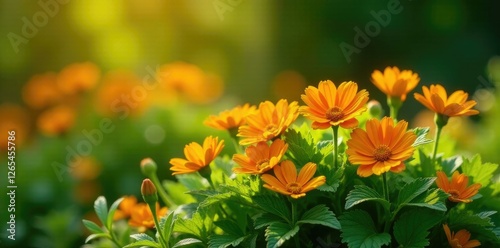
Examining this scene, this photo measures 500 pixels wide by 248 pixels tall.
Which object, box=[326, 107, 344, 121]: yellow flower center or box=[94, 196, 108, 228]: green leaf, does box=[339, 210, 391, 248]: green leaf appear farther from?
box=[94, 196, 108, 228]: green leaf

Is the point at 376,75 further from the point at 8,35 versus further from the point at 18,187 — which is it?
the point at 8,35

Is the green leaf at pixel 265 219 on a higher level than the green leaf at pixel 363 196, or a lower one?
→ higher

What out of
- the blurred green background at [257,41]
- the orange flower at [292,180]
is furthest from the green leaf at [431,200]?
the blurred green background at [257,41]

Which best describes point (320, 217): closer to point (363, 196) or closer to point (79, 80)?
point (363, 196)

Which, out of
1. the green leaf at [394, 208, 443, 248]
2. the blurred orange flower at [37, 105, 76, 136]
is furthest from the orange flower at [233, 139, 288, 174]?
the blurred orange flower at [37, 105, 76, 136]

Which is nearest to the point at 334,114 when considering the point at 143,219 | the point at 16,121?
the point at 143,219

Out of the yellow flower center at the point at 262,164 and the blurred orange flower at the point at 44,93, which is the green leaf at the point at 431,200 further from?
the blurred orange flower at the point at 44,93
